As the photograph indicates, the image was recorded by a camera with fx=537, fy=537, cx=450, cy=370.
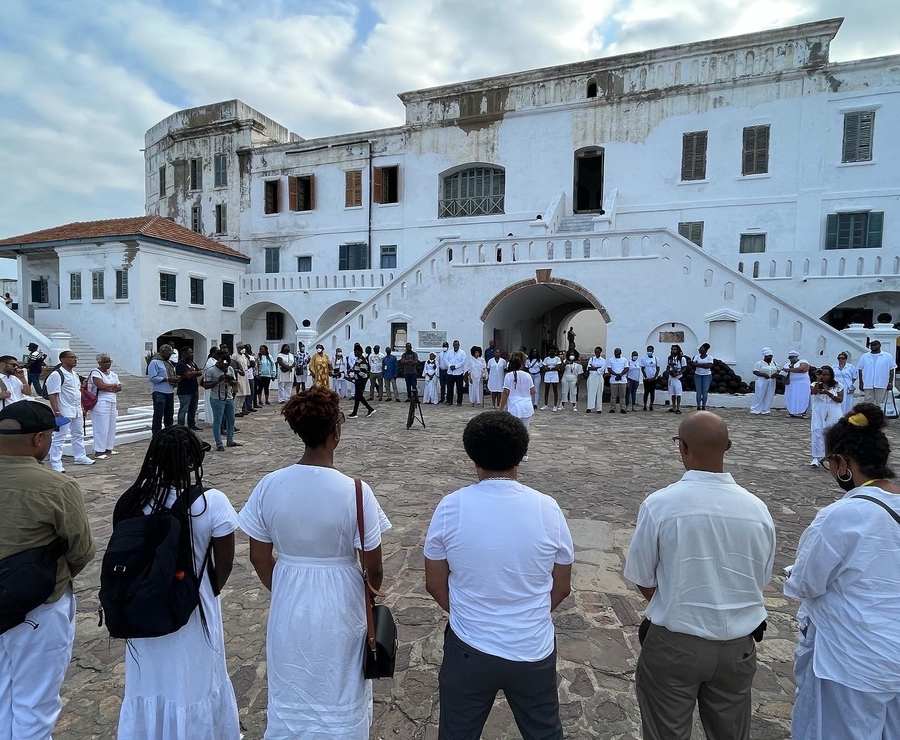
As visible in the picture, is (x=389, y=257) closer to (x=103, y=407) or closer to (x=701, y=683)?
(x=103, y=407)

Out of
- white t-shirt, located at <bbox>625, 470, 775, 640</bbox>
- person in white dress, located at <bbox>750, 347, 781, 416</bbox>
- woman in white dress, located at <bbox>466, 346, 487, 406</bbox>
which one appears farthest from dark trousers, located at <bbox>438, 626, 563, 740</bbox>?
person in white dress, located at <bbox>750, 347, 781, 416</bbox>

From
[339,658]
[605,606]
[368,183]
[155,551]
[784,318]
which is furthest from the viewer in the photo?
[368,183]

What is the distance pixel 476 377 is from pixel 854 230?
1380 centimetres

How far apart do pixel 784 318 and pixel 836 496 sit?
31.3 ft

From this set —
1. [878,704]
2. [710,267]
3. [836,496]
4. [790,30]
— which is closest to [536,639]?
[878,704]

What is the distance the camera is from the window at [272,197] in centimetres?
2608

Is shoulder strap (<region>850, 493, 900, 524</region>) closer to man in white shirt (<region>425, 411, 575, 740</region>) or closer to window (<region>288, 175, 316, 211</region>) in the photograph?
man in white shirt (<region>425, 411, 575, 740</region>)

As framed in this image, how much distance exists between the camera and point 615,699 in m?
2.95

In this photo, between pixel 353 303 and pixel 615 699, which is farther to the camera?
pixel 353 303

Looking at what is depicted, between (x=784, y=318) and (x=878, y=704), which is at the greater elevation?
(x=784, y=318)


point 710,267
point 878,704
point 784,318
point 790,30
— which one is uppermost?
point 790,30

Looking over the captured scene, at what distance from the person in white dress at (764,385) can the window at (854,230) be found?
768 cm

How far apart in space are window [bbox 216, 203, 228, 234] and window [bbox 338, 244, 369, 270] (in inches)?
268

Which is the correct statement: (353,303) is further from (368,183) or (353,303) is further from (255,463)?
(255,463)
